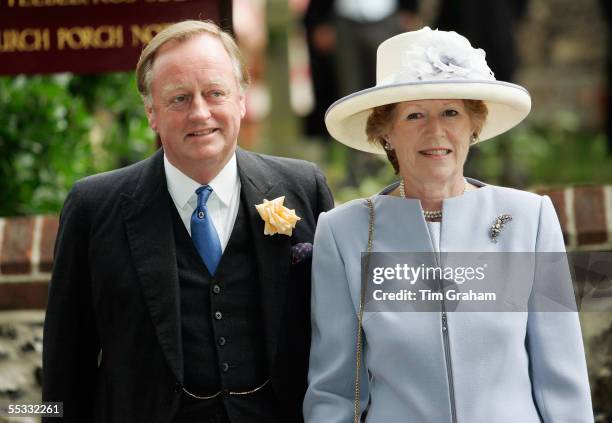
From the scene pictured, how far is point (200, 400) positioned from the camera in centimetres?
359

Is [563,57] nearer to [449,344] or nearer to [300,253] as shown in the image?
[300,253]

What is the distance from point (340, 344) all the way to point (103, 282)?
77cm

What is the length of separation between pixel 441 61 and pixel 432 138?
0.24 m

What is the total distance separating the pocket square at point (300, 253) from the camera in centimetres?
375

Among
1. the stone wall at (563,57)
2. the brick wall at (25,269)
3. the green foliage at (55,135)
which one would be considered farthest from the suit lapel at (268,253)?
the stone wall at (563,57)

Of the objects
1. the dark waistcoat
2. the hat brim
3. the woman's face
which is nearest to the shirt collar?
the dark waistcoat

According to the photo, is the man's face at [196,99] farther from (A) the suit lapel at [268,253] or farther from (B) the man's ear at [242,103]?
(A) the suit lapel at [268,253]

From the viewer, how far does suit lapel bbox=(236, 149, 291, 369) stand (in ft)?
12.0

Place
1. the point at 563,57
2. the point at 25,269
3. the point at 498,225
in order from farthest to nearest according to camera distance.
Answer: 1. the point at 563,57
2. the point at 25,269
3. the point at 498,225

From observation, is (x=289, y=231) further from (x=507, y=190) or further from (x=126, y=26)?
(x=126, y=26)

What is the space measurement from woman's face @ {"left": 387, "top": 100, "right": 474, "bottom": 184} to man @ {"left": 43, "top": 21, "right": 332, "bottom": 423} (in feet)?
1.53

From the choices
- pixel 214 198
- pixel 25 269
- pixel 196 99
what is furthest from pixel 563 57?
pixel 196 99

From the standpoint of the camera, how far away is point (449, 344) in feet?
11.1

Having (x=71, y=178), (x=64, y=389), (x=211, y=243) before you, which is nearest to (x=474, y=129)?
(x=211, y=243)
